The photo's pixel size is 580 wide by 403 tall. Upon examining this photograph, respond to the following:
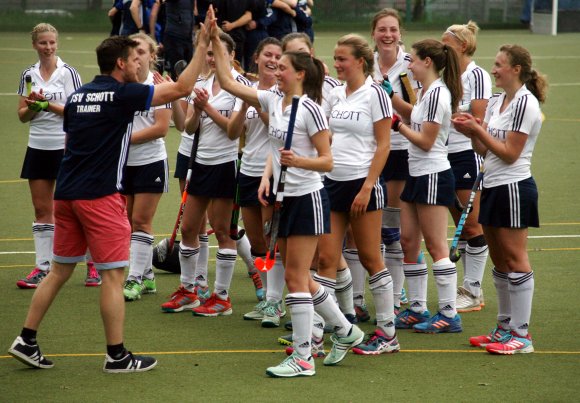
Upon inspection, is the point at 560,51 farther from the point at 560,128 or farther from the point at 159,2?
the point at 159,2

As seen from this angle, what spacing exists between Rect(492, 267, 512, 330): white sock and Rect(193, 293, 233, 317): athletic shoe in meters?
2.12

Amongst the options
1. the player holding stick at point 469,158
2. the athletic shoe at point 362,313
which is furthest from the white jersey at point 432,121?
the athletic shoe at point 362,313

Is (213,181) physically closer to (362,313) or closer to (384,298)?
(362,313)

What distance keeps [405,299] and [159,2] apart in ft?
38.5

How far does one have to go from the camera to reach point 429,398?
5.98 meters

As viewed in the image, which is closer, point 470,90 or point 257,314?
point 257,314

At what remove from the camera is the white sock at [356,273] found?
7859 mm

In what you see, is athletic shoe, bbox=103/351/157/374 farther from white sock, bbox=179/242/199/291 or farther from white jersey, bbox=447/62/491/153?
white jersey, bbox=447/62/491/153

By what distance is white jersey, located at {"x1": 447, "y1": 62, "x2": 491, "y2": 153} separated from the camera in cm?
801

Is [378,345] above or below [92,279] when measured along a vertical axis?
above

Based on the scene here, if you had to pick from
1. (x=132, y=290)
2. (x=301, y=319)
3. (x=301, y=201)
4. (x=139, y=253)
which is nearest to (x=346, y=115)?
(x=301, y=201)

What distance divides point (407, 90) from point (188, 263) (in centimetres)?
214

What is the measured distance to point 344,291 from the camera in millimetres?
7426

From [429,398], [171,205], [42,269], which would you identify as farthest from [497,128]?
[171,205]
